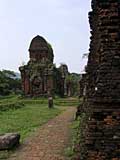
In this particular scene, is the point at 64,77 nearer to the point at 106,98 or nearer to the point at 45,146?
the point at 45,146

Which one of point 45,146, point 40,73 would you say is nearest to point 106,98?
point 45,146

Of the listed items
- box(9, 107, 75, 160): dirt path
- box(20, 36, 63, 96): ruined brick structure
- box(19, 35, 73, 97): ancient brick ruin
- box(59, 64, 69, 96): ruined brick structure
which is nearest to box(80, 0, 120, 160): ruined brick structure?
box(9, 107, 75, 160): dirt path

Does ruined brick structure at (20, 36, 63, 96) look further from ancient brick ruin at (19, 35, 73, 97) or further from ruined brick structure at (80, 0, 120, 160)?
ruined brick structure at (80, 0, 120, 160)

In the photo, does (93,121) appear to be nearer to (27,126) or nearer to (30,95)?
(27,126)

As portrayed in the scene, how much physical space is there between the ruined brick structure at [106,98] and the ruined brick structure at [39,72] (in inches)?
1304

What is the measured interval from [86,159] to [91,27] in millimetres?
4963

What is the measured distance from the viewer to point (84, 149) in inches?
246

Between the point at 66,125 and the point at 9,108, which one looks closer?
the point at 66,125

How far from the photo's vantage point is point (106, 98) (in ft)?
20.3

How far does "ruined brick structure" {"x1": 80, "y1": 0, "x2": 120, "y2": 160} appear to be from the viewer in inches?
237

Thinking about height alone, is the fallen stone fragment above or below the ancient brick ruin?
below

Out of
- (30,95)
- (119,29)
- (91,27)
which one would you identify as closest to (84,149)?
(119,29)

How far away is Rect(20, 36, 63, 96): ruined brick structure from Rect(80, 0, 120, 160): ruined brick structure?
33.1 metres

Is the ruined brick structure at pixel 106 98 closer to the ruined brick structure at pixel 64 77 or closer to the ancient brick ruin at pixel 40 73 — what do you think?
the ancient brick ruin at pixel 40 73
